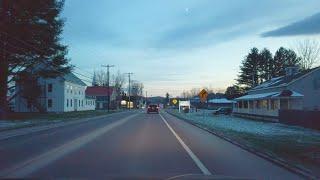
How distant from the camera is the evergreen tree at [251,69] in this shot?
131250mm

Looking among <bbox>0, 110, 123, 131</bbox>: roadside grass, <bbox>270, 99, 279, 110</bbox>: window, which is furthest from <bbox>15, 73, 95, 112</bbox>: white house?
A: <bbox>270, 99, 279, 110</bbox>: window

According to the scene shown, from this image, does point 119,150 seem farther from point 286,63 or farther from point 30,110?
point 286,63

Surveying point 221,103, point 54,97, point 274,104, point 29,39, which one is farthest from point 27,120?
point 221,103

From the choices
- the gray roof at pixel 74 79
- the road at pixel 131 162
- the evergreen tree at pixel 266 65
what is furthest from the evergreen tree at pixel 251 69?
the road at pixel 131 162

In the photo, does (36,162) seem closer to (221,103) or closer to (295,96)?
(295,96)

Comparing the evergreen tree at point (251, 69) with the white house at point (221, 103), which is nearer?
the evergreen tree at point (251, 69)

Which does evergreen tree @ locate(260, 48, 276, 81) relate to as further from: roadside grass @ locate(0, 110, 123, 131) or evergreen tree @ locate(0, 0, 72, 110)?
evergreen tree @ locate(0, 0, 72, 110)

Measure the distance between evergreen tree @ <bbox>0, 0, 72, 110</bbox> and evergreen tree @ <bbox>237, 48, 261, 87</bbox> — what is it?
2867 inches

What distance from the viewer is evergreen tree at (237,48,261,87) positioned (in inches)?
5167

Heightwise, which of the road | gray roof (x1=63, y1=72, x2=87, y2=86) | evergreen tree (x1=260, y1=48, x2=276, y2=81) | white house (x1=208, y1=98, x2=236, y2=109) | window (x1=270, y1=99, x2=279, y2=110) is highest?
evergreen tree (x1=260, y1=48, x2=276, y2=81)

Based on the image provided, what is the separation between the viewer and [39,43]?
200 ft

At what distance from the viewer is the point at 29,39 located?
59.1 m

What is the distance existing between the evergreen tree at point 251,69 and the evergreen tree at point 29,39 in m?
72.8

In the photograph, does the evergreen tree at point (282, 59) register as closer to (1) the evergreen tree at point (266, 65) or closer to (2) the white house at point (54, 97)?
(1) the evergreen tree at point (266, 65)
